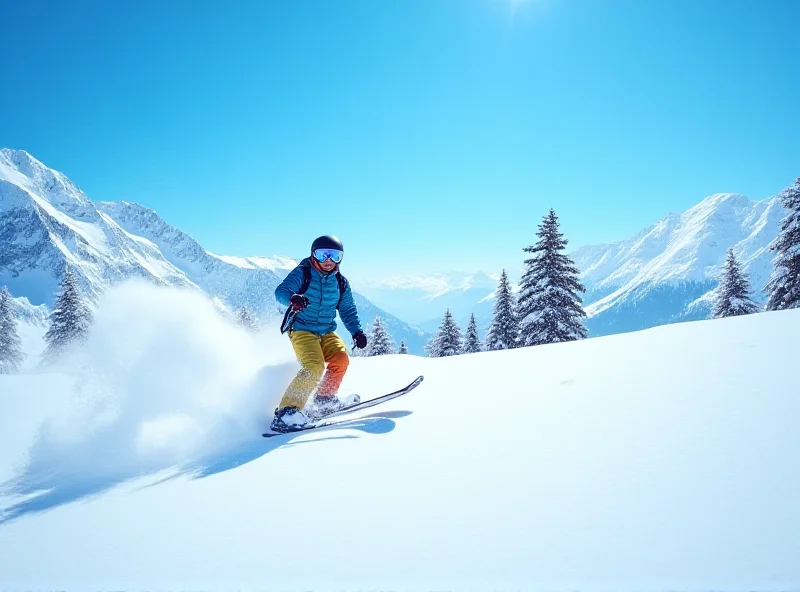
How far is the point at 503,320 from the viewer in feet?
84.9

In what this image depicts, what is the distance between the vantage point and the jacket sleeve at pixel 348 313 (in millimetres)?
5465

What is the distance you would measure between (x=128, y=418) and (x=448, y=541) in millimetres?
3744

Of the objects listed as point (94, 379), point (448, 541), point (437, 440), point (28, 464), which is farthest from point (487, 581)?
point (94, 379)

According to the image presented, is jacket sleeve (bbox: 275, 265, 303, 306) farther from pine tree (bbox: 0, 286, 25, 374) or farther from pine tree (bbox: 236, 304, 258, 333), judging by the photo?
pine tree (bbox: 0, 286, 25, 374)

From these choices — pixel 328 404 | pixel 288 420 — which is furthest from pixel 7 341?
pixel 288 420

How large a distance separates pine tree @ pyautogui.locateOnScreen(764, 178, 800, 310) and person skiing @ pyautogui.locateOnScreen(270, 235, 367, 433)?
25.0 m

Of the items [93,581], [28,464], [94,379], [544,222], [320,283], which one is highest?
[544,222]

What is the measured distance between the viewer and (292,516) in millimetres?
1766

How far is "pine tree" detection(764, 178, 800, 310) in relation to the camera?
754 inches

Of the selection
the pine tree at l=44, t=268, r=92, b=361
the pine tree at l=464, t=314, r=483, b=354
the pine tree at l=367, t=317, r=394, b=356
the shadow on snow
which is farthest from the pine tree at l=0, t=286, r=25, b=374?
the shadow on snow

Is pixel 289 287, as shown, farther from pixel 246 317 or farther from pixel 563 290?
pixel 246 317

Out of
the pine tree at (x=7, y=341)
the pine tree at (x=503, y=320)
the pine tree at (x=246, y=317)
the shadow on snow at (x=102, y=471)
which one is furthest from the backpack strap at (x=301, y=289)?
the pine tree at (x=7, y=341)

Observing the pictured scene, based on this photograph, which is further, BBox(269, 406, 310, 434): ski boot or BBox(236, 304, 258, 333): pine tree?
BBox(236, 304, 258, 333): pine tree

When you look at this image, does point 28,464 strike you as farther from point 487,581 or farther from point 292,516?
point 487,581
